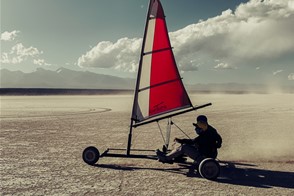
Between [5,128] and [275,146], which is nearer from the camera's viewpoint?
[275,146]

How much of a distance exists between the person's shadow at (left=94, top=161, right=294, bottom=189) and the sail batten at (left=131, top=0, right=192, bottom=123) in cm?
157

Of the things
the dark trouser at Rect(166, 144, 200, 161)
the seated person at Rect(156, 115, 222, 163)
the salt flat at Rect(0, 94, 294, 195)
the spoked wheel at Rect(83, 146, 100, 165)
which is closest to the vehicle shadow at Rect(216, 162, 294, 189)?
the salt flat at Rect(0, 94, 294, 195)

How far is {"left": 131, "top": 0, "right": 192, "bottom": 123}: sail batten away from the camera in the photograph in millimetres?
9172

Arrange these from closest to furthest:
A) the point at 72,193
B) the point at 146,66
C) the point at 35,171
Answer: the point at 72,193, the point at 35,171, the point at 146,66

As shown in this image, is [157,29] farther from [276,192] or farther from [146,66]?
[276,192]

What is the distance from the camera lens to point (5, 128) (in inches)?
653

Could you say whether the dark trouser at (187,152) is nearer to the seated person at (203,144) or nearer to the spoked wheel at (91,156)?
the seated person at (203,144)

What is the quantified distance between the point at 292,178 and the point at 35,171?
6281 mm

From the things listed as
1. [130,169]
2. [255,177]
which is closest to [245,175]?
[255,177]

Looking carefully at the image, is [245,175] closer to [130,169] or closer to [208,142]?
[208,142]

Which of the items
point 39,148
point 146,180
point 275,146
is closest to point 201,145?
point 146,180

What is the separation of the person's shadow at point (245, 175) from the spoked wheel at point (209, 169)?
0.22 m

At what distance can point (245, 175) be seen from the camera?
26.4ft

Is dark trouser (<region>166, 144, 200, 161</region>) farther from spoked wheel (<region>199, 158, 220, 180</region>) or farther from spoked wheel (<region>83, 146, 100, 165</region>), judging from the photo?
spoked wheel (<region>83, 146, 100, 165</region>)
